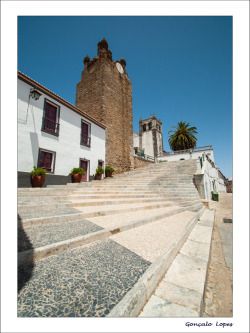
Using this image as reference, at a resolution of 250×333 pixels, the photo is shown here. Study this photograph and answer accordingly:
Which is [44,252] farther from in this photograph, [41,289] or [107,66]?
[107,66]

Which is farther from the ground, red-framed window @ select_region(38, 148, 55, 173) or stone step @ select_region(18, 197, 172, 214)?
red-framed window @ select_region(38, 148, 55, 173)

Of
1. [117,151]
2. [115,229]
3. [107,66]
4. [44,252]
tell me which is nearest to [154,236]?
[115,229]

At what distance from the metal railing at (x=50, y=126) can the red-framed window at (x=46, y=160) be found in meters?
1.22

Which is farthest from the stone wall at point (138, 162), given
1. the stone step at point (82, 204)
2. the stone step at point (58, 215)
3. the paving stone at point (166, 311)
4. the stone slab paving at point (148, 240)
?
the paving stone at point (166, 311)

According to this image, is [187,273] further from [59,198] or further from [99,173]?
[99,173]

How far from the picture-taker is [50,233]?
196 centimetres

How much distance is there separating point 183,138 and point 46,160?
25.5 metres

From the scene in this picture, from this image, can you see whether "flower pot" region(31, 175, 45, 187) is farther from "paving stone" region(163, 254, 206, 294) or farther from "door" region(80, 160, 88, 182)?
"paving stone" region(163, 254, 206, 294)

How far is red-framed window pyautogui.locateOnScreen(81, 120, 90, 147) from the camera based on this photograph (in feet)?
33.9

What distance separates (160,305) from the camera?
1.15 m

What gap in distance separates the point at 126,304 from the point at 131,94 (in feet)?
63.9

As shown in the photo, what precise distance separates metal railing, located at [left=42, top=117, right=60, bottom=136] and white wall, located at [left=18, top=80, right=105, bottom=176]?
0.72 feet

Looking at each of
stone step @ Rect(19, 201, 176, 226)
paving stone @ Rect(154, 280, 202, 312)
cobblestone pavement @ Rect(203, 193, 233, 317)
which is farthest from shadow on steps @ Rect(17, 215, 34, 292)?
cobblestone pavement @ Rect(203, 193, 233, 317)

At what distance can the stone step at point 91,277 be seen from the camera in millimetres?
960
